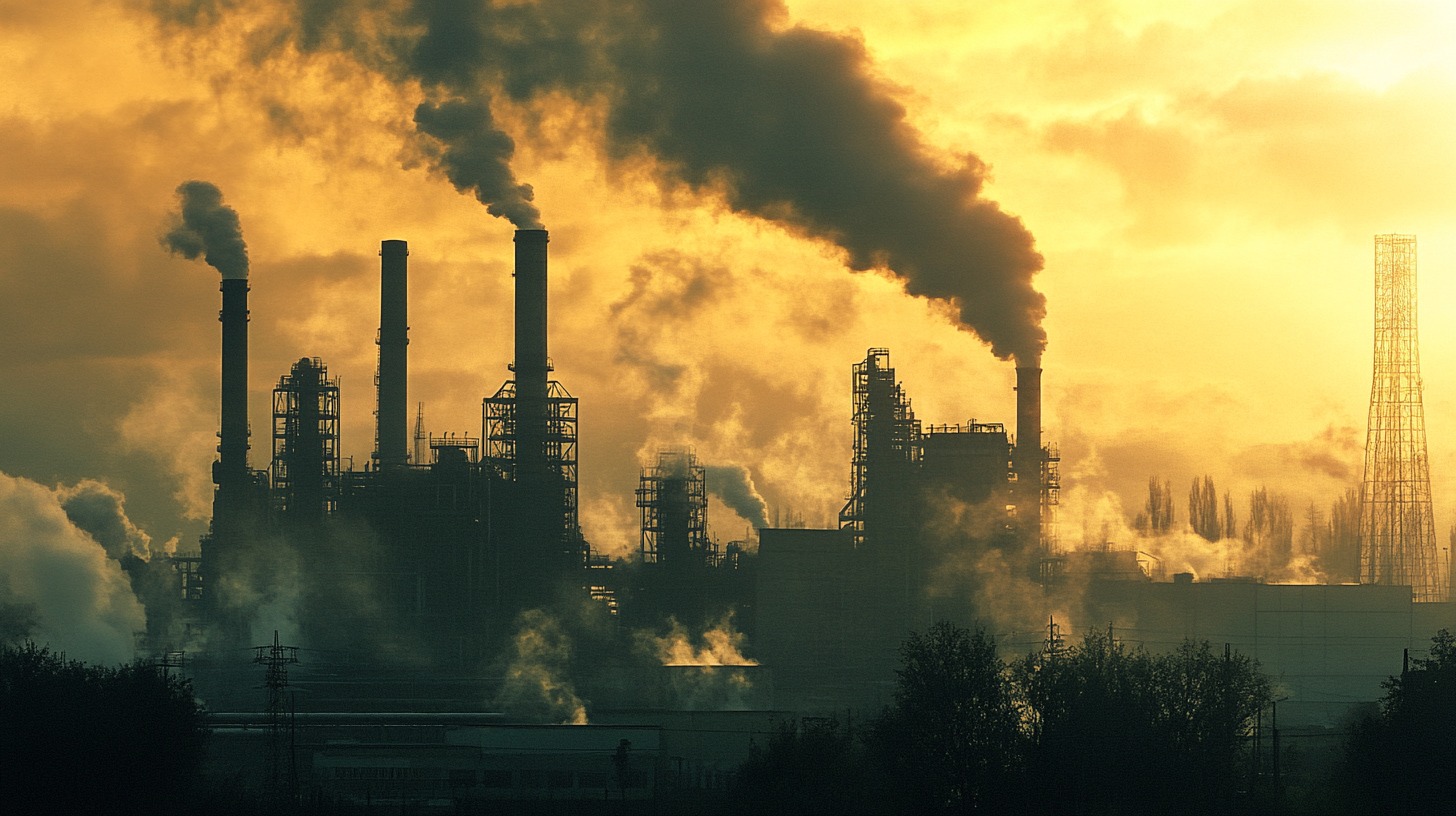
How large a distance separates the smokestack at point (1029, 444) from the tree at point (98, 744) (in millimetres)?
25828

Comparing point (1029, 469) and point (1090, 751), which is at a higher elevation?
point (1029, 469)

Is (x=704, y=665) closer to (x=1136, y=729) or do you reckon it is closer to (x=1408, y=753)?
(x=1136, y=729)

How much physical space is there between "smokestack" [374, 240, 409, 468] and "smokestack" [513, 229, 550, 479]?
213 inches

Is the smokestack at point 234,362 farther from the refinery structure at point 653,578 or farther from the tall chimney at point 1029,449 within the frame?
the tall chimney at point 1029,449

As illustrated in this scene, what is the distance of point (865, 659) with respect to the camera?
178ft

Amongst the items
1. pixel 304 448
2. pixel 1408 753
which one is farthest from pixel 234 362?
pixel 1408 753

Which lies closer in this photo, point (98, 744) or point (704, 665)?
point (98, 744)

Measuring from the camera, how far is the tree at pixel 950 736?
98.4 ft

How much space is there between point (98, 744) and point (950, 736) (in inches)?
511

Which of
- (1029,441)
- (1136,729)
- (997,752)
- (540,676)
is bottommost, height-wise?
(540,676)

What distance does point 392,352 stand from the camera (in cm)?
6138

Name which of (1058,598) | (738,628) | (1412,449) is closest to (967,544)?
(1058,598)

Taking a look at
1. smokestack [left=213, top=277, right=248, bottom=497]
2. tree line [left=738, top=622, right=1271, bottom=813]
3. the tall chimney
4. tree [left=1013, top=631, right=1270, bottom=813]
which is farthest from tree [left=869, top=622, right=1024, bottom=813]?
smokestack [left=213, top=277, right=248, bottom=497]

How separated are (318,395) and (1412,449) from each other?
108ft
